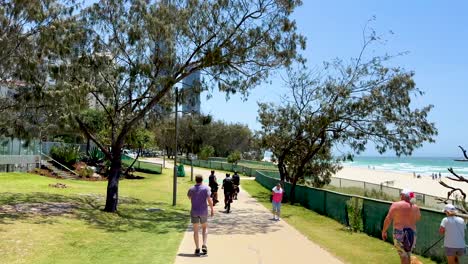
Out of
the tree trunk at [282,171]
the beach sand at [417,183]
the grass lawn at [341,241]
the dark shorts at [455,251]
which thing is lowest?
the beach sand at [417,183]

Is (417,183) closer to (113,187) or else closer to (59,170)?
(59,170)

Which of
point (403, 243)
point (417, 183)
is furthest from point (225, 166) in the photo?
point (403, 243)

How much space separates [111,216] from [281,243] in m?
7.13

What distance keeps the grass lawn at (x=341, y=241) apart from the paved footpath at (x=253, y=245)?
392mm

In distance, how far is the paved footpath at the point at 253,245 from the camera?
444 inches

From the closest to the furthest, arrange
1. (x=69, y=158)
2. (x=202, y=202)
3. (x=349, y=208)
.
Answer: (x=202, y=202) → (x=349, y=208) → (x=69, y=158)

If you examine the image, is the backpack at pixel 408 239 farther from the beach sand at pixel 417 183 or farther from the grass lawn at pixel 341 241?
the beach sand at pixel 417 183

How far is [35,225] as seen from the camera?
1412 cm

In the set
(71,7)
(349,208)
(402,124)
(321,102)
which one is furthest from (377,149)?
(71,7)

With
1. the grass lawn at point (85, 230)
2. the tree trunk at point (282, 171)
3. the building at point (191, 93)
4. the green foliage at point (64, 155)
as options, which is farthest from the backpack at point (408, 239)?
Answer: the green foliage at point (64, 155)

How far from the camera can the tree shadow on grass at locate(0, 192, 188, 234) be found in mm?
15812

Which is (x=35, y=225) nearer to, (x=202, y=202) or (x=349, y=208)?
(x=202, y=202)

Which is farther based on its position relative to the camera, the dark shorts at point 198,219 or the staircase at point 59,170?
the staircase at point 59,170

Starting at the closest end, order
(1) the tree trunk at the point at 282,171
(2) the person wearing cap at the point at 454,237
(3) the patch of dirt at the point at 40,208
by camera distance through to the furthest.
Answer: (2) the person wearing cap at the point at 454,237, (3) the patch of dirt at the point at 40,208, (1) the tree trunk at the point at 282,171
